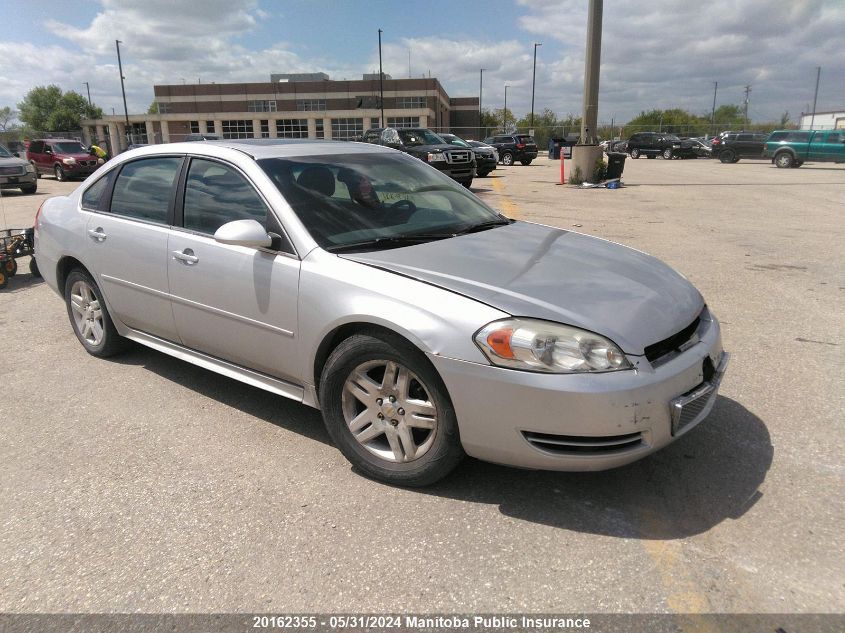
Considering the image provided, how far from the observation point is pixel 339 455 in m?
3.38

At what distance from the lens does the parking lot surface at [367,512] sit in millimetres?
2348

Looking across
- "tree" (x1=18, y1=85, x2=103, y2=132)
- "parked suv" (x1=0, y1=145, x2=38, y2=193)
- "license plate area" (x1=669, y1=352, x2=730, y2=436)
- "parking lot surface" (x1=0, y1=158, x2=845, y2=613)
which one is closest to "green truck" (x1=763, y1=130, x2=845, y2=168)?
"parking lot surface" (x1=0, y1=158, x2=845, y2=613)

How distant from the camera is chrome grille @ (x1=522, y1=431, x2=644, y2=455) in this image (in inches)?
103

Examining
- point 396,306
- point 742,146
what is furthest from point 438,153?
point 742,146

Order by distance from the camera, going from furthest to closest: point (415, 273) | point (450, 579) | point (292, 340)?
point (292, 340), point (415, 273), point (450, 579)

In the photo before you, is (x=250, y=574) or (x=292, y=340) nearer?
(x=250, y=574)

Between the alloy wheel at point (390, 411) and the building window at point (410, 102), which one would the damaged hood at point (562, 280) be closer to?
the alloy wheel at point (390, 411)

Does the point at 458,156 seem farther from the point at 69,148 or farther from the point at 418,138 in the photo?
the point at 69,148

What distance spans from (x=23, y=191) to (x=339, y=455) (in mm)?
21309

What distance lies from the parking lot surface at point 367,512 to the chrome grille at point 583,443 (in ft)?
0.47

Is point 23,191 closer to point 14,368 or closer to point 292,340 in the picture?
point 14,368

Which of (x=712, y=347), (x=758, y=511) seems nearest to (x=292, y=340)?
(x=712, y=347)

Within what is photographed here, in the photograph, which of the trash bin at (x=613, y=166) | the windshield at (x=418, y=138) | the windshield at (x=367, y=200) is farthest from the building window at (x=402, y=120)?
the windshield at (x=367, y=200)

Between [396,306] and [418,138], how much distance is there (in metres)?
17.9
